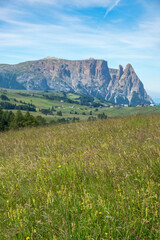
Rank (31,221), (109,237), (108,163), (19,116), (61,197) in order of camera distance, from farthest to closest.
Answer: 1. (19,116)
2. (108,163)
3. (61,197)
4. (31,221)
5. (109,237)

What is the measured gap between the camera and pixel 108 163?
4234 millimetres

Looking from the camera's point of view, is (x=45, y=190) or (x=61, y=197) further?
(x=45, y=190)

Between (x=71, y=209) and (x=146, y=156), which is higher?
(x=146, y=156)

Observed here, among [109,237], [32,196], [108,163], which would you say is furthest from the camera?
[108,163]

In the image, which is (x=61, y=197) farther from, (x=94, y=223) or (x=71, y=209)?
(x=94, y=223)

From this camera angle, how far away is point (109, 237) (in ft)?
7.88

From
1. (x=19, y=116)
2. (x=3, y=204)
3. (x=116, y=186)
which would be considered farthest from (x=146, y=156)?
(x=19, y=116)

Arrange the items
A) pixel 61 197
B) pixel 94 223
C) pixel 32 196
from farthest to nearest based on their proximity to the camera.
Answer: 1. pixel 32 196
2. pixel 61 197
3. pixel 94 223

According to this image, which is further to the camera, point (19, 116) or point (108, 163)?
point (19, 116)

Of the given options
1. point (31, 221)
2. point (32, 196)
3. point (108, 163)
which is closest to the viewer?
point (31, 221)

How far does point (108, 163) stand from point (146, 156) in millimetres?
831

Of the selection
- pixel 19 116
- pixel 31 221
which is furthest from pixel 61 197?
pixel 19 116

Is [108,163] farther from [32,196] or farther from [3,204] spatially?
[3,204]

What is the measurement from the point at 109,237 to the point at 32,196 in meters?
1.68
